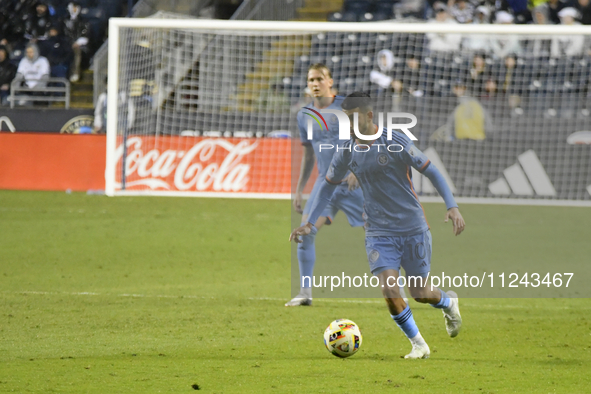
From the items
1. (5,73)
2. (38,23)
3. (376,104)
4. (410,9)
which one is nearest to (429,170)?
(376,104)

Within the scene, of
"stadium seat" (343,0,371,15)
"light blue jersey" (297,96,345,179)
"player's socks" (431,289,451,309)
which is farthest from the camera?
"stadium seat" (343,0,371,15)

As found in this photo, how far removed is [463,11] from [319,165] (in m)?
12.4

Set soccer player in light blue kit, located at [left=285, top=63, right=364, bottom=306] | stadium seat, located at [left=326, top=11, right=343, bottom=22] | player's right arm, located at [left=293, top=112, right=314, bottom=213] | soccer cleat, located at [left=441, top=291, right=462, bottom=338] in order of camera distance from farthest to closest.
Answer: stadium seat, located at [left=326, top=11, right=343, bottom=22] → player's right arm, located at [left=293, top=112, right=314, bottom=213] → soccer player in light blue kit, located at [left=285, top=63, right=364, bottom=306] → soccer cleat, located at [left=441, top=291, right=462, bottom=338]

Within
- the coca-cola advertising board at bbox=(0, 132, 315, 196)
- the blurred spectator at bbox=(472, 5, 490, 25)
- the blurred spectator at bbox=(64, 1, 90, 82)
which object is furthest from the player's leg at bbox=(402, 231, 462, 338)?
the blurred spectator at bbox=(64, 1, 90, 82)

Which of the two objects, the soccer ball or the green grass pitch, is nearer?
the green grass pitch

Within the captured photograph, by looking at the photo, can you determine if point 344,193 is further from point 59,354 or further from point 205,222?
point 205,222

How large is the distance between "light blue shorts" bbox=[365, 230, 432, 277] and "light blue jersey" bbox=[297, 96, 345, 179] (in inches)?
72.8

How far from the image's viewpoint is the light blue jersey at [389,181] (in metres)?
5.54

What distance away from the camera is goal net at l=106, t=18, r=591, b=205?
15.7 meters

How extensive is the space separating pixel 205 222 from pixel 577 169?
6768 millimetres

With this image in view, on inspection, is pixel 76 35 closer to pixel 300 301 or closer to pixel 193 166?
pixel 193 166

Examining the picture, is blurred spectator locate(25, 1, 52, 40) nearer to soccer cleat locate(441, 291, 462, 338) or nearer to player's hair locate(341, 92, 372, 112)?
player's hair locate(341, 92, 372, 112)

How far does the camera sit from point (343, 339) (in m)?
5.45

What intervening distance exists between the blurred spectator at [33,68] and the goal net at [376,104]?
14.2 ft
